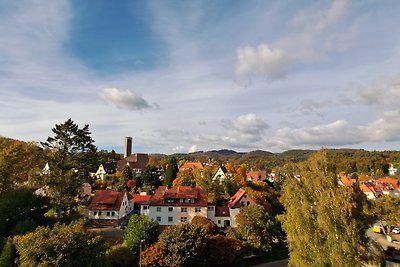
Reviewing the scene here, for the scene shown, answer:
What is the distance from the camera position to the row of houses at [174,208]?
44.1m

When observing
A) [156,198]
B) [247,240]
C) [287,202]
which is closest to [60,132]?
[156,198]

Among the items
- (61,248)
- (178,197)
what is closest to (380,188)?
(178,197)

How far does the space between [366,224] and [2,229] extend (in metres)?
31.5

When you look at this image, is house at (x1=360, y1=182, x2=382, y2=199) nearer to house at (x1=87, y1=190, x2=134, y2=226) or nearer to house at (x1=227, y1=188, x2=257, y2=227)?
house at (x1=227, y1=188, x2=257, y2=227)

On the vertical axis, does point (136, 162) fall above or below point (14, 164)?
above

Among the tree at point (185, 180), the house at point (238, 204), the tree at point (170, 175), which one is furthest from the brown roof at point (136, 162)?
the house at point (238, 204)

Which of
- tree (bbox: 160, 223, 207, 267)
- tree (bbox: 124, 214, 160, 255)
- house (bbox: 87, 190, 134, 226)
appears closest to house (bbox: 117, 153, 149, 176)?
house (bbox: 87, 190, 134, 226)

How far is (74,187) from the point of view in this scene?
39062mm

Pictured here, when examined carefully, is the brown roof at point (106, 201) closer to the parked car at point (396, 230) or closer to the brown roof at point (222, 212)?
the brown roof at point (222, 212)

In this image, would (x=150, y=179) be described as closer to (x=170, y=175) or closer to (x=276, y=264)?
(x=170, y=175)

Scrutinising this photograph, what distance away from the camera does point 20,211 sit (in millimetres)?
33000

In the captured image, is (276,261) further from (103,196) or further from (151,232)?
(103,196)

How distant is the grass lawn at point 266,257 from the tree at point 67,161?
21.5m

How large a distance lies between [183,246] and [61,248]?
11841mm
